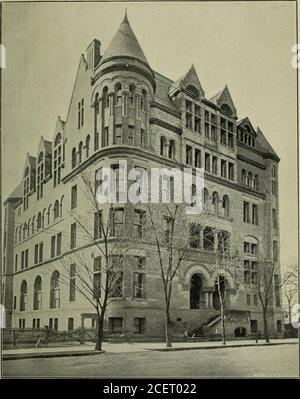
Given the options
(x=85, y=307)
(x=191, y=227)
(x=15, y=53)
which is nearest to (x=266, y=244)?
(x=191, y=227)

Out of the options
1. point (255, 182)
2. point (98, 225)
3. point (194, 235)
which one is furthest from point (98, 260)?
point (255, 182)

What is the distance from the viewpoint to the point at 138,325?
5.24 m

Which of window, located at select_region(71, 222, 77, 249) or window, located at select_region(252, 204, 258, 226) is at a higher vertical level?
window, located at select_region(252, 204, 258, 226)

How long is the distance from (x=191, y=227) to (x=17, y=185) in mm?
1724

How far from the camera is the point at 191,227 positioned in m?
5.56

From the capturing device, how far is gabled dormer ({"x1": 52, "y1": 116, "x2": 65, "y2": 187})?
5.48m

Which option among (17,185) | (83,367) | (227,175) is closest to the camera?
(83,367)

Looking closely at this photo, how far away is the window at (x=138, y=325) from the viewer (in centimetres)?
523

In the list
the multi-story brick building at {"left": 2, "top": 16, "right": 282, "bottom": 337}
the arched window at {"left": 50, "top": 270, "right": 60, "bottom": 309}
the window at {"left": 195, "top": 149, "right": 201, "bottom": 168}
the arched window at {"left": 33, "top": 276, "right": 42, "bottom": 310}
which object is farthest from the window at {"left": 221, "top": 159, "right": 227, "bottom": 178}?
the arched window at {"left": 33, "top": 276, "right": 42, "bottom": 310}

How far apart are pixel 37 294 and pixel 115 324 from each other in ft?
2.65

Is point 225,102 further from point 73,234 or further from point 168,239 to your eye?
point 73,234

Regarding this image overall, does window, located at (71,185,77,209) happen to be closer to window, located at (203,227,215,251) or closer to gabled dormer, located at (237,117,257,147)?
window, located at (203,227,215,251)

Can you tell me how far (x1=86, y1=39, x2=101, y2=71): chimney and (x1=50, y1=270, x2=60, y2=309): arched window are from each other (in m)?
2.00
